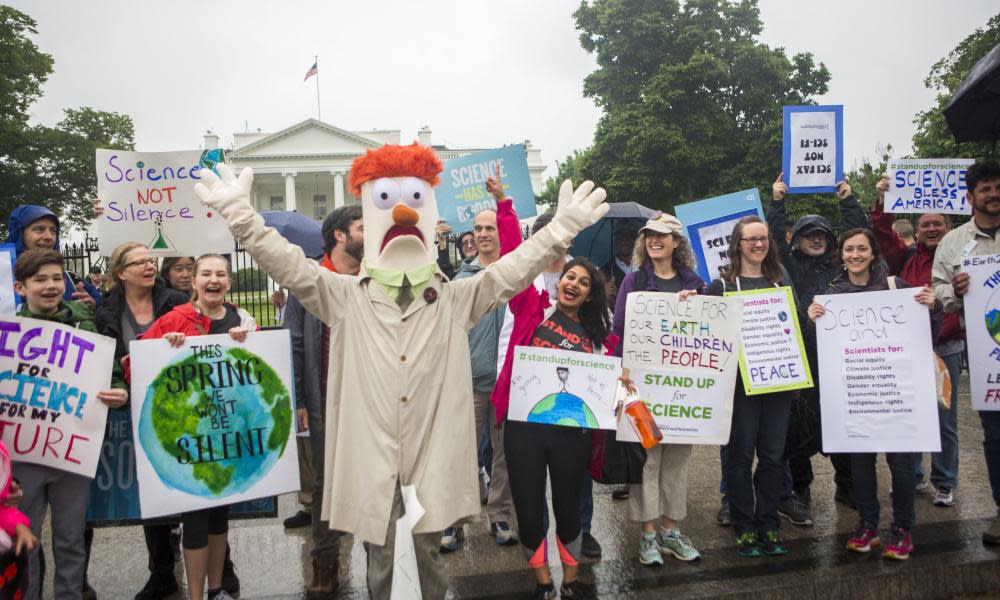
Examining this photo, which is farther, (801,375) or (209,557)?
(801,375)

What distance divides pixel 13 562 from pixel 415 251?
80.2 inches

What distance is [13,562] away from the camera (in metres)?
2.61

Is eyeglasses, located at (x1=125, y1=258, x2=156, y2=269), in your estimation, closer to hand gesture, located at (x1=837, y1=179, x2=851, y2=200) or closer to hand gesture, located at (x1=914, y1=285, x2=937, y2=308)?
hand gesture, located at (x1=914, y1=285, x2=937, y2=308)

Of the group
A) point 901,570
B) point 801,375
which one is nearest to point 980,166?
point 801,375

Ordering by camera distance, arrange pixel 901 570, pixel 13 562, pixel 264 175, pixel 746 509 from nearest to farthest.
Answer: pixel 13 562, pixel 901 570, pixel 746 509, pixel 264 175

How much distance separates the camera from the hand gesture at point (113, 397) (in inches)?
135

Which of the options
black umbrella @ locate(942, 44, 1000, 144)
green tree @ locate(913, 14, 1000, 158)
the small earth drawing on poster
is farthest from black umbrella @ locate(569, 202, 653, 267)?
green tree @ locate(913, 14, 1000, 158)

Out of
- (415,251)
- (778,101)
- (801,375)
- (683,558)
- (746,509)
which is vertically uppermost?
(778,101)

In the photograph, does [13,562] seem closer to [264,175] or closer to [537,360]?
[537,360]

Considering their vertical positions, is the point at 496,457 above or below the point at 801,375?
below

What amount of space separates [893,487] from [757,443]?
821mm

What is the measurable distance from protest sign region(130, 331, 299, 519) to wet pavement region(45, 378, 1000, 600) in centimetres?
79

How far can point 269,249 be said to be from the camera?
9.67ft

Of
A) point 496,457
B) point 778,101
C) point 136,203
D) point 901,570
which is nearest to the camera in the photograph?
point 901,570
